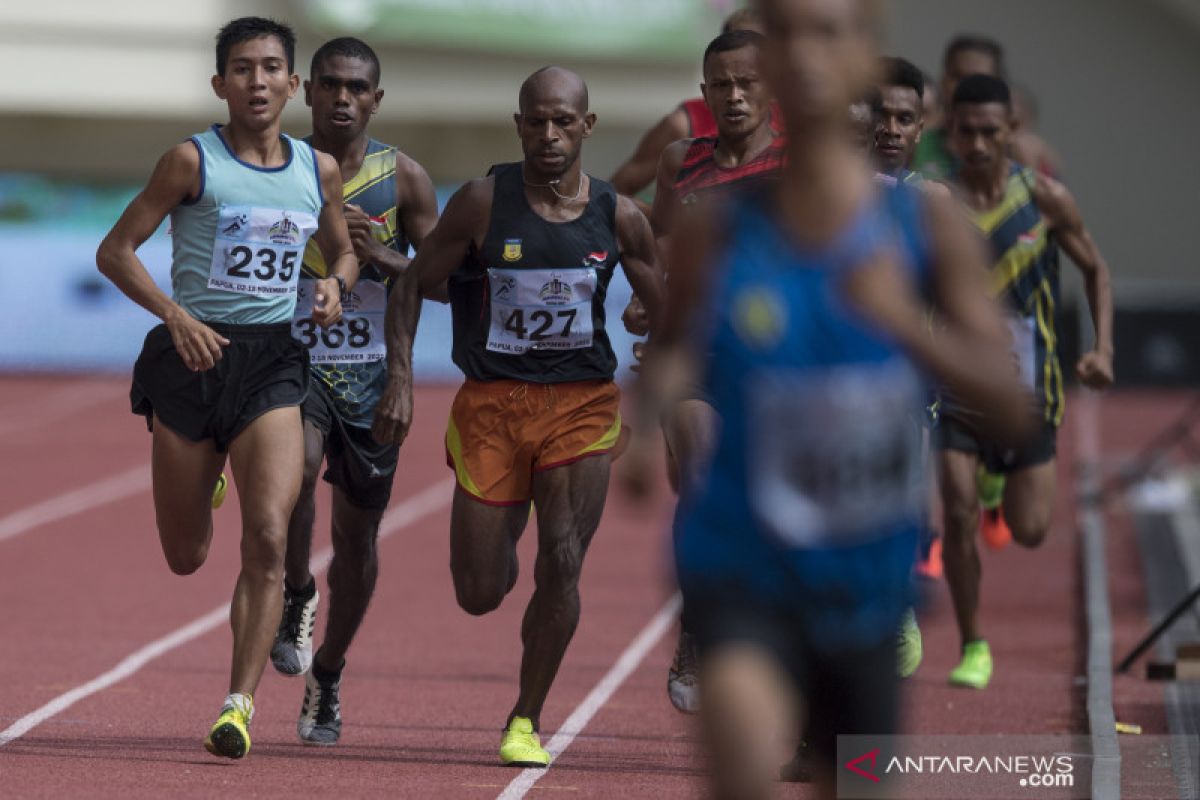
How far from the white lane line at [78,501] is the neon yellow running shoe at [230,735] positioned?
962 cm

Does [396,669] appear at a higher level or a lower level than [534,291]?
lower

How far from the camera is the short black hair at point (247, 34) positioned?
A: 7.30 meters

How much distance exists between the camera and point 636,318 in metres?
7.67

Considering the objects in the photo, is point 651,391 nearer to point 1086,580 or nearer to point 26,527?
point 1086,580

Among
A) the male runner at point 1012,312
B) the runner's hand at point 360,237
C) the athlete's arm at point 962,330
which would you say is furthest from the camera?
the male runner at point 1012,312

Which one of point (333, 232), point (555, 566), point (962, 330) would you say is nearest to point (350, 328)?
point (333, 232)

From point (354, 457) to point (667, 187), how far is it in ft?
4.64

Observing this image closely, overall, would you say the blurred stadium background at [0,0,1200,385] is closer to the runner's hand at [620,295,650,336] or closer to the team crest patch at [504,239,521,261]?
the runner's hand at [620,295,650,336]

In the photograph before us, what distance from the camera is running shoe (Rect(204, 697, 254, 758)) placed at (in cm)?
685

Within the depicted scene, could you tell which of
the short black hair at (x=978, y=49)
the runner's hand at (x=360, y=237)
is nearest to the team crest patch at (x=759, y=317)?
the runner's hand at (x=360, y=237)

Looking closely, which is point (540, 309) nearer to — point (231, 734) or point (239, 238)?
point (239, 238)

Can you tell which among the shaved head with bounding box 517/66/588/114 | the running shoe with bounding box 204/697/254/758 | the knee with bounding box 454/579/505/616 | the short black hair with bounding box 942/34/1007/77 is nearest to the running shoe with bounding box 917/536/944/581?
the short black hair with bounding box 942/34/1007/77

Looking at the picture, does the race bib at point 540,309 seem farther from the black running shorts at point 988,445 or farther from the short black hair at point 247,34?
the black running shorts at point 988,445

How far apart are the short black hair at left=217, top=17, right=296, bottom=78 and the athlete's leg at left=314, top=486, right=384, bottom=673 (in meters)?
1.50
